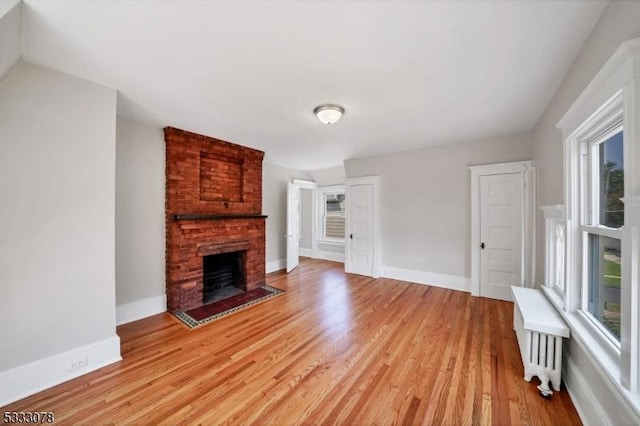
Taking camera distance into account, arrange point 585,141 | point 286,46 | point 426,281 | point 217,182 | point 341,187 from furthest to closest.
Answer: point 341,187
point 426,281
point 217,182
point 585,141
point 286,46

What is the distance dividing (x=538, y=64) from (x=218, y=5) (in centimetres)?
242

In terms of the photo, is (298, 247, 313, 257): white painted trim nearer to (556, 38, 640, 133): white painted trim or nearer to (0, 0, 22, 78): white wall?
(556, 38, 640, 133): white painted trim

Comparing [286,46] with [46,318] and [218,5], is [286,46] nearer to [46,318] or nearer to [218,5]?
[218,5]

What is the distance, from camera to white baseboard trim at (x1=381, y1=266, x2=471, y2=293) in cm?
399

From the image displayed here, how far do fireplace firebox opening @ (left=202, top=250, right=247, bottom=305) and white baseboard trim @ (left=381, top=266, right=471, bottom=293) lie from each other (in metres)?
2.89

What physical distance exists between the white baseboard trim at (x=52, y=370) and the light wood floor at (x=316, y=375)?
0.07m

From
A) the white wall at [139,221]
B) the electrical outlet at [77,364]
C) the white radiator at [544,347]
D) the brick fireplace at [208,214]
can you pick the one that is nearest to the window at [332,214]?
the brick fireplace at [208,214]

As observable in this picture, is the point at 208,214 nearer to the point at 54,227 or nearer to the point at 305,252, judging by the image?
the point at 54,227

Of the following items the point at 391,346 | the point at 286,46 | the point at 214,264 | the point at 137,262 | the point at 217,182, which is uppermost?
the point at 286,46

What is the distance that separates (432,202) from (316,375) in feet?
11.6

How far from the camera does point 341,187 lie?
652cm

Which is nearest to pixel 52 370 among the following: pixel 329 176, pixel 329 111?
pixel 329 111

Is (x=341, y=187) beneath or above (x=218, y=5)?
beneath

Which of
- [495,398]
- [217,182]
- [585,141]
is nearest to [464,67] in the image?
[585,141]
